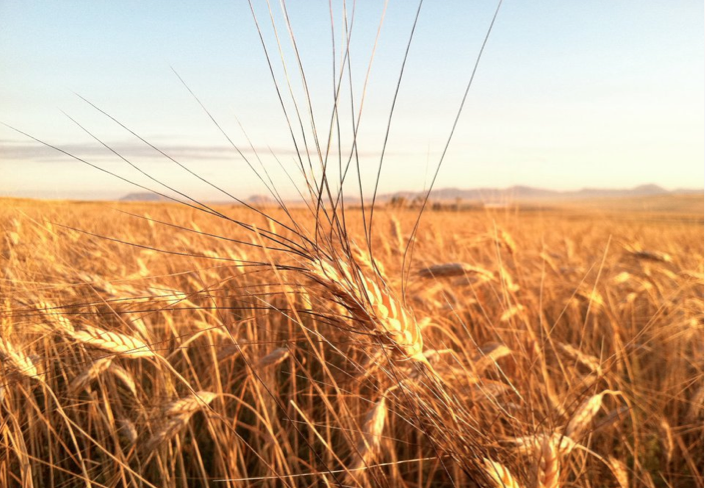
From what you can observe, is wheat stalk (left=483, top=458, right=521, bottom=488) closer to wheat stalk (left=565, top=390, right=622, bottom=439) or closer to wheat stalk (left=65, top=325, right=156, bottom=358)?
wheat stalk (left=565, top=390, right=622, bottom=439)

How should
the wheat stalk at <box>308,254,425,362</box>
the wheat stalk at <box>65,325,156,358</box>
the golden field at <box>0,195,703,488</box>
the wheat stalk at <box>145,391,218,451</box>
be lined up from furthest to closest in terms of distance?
the wheat stalk at <box>145,391,218,451</box>
the wheat stalk at <box>65,325,156,358</box>
the golden field at <box>0,195,703,488</box>
the wheat stalk at <box>308,254,425,362</box>

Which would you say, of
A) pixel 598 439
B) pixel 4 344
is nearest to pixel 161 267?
pixel 4 344

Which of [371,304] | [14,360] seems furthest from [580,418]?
[14,360]

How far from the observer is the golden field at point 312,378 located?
0.90 metres

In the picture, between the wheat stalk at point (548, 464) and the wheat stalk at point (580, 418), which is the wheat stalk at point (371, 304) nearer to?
the wheat stalk at point (548, 464)

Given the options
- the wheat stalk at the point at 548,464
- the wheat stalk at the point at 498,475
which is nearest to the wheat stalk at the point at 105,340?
the wheat stalk at the point at 498,475

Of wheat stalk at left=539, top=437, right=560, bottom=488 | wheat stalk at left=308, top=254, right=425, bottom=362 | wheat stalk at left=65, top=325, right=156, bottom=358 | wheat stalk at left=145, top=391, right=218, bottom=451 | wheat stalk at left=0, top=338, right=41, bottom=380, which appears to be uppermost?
wheat stalk at left=308, top=254, right=425, bottom=362

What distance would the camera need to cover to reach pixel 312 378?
217cm

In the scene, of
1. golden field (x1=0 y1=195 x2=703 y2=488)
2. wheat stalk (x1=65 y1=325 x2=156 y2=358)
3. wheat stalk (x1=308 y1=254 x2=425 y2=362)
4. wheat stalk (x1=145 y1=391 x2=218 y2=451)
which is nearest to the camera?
wheat stalk (x1=308 y1=254 x2=425 y2=362)

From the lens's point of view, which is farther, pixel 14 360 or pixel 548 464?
pixel 14 360

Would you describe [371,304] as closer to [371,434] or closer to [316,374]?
[371,434]

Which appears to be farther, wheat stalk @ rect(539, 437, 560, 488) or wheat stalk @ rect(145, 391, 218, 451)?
wheat stalk @ rect(145, 391, 218, 451)

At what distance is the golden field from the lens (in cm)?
90

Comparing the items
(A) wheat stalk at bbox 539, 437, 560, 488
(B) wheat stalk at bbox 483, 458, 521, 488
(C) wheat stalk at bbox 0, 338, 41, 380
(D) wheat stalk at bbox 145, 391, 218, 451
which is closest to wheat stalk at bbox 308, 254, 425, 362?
(B) wheat stalk at bbox 483, 458, 521, 488
